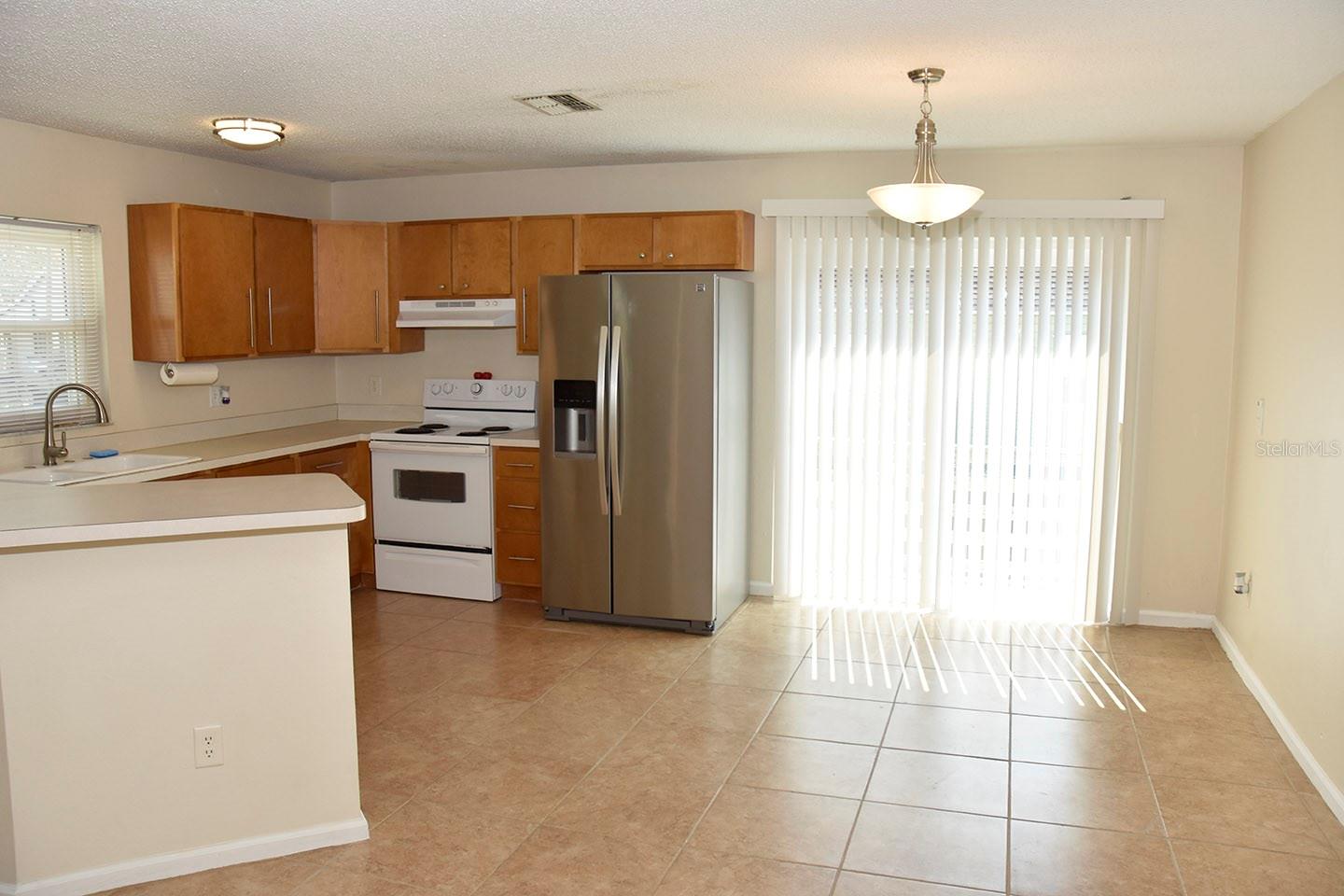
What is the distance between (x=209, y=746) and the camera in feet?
9.39

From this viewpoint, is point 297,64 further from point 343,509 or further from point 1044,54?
point 1044,54

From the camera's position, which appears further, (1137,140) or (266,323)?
(266,323)

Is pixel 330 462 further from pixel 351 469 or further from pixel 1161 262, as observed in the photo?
pixel 1161 262

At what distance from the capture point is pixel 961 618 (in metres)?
5.30

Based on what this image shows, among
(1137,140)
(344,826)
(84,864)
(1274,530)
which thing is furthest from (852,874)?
(1137,140)

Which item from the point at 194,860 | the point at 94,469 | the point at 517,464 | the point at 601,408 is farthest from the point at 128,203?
the point at 194,860

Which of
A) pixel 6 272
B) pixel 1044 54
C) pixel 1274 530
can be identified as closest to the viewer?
pixel 1044 54

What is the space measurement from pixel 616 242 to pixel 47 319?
2.64 metres

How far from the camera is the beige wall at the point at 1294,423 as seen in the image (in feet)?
11.3

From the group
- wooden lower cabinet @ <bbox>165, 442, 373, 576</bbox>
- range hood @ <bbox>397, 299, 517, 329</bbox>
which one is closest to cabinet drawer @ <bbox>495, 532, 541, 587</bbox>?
wooden lower cabinet @ <bbox>165, 442, 373, 576</bbox>

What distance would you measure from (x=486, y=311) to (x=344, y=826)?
129 inches

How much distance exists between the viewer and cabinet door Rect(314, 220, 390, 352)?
229 inches

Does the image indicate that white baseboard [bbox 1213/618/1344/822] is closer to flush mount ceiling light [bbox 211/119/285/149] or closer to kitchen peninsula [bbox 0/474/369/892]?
kitchen peninsula [bbox 0/474/369/892]

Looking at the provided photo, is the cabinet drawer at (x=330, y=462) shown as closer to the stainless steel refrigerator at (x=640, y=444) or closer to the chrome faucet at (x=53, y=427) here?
the chrome faucet at (x=53, y=427)
